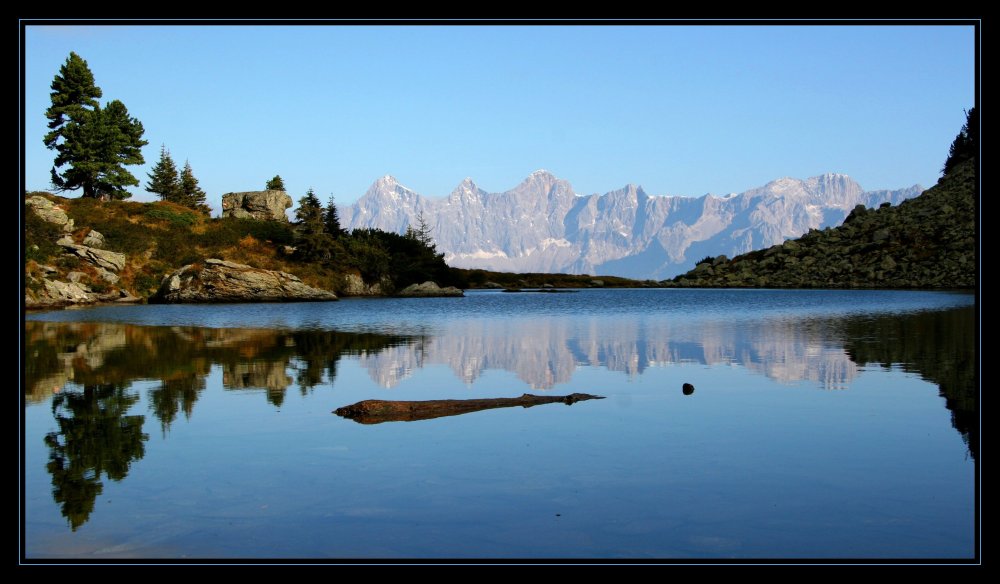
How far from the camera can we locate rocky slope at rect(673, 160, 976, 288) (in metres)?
142

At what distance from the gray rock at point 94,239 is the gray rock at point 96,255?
6.26ft

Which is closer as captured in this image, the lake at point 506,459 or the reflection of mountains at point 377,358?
the lake at point 506,459

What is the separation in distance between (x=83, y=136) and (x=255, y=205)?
2787cm

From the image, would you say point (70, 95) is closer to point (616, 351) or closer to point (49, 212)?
point (49, 212)

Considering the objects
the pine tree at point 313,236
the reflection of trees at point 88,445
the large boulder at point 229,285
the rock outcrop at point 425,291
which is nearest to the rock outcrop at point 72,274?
the large boulder at point 229,285

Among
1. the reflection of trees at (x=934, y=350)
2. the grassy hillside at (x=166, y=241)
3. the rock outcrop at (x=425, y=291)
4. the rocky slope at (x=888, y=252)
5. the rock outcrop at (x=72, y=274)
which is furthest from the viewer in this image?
the rocky slope at (x=888, y=252)

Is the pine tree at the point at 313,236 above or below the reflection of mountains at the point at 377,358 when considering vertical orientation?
above

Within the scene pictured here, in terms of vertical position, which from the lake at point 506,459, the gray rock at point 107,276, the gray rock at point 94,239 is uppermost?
the gray rock at point 94,239

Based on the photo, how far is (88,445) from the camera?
1716 cm

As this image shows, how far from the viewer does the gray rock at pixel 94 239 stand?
100312 millimetres

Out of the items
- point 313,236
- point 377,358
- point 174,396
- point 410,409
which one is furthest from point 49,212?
point 410,409

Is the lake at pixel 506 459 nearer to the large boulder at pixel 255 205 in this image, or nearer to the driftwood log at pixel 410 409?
the driftwood log at pixel 410 409

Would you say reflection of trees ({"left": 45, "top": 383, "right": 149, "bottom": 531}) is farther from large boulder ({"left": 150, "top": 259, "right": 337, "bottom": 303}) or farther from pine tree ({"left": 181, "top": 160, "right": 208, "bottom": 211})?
pine tree ({"left": 181, "top": 160, "right": 208, "bottom": 211})
